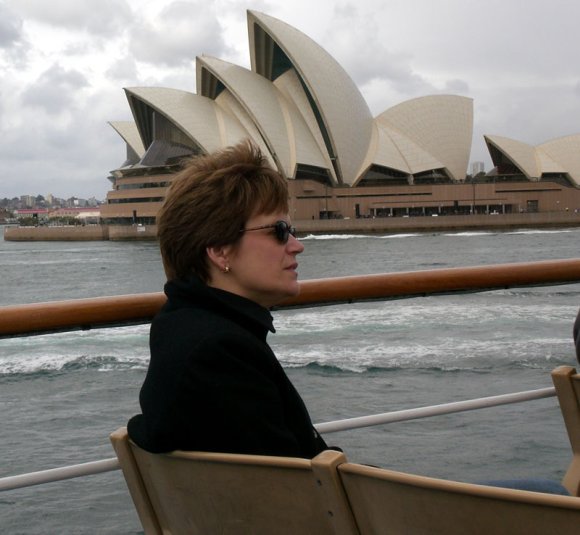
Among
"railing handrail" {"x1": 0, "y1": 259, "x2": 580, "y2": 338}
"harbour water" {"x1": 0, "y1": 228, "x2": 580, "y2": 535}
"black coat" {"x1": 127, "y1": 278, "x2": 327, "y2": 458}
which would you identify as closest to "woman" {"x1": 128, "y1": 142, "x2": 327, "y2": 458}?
"black coat" {"x1": 127, "y1": 278, "x2": 327, "y2": 458}

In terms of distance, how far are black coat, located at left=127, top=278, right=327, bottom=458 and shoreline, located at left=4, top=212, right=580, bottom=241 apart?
43.8 meters

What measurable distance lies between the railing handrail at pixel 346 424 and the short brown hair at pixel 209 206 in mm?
282

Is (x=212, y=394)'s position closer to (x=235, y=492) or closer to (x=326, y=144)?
(x=235, y=492)

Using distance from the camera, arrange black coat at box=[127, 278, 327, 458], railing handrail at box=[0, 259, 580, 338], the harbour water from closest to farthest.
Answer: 1. black coat at box=[127, 278, 327, 458]
2. railing handrail at box=[0, 259, 580, 338]
3. the harbour water

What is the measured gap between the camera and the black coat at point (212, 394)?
852 mm

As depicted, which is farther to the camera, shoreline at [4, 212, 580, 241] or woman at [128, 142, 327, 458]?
shoreline at [4, 212, 580, 241]

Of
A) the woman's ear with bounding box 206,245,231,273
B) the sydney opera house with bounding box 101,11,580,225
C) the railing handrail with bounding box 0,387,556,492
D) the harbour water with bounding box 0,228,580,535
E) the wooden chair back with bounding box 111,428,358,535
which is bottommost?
the harbour water with bounding box 0,228,580,535

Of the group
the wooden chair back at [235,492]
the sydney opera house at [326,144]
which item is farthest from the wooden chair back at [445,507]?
the sydney opera house at [326,144]

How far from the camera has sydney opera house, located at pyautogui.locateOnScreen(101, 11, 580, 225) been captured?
41.2 metres

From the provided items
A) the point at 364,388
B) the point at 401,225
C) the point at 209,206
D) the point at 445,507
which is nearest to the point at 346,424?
the point at 209,206

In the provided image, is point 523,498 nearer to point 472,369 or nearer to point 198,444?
point 198,444

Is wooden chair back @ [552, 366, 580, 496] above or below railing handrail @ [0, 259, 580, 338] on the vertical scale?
below

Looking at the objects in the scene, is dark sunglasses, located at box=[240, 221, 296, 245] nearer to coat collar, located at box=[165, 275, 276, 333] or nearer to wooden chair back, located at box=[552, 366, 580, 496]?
coat collar, located at box=[165, 275, 276, 333]

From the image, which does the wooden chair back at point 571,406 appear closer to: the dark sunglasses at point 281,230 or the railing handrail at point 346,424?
the railing handrail at point 346,424
